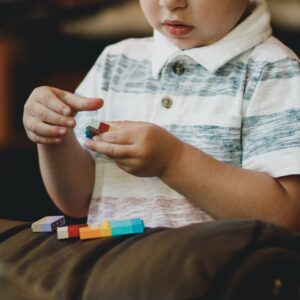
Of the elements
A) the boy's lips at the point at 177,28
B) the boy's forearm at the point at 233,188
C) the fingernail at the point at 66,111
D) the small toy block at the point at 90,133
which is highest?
the boy's lips at the point at 177,28

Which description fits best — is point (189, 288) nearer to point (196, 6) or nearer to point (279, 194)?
point (279, 194)

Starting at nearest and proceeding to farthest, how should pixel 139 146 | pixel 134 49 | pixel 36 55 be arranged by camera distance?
pixel 139 146 < pixel 134 49 < pixel 36 55

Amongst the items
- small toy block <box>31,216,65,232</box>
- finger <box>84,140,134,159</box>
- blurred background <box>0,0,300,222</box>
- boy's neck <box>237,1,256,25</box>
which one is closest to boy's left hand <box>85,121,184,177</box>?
finger <box>84,140,134,159</box>

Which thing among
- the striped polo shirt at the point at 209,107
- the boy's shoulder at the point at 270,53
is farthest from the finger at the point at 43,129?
the boy's shoulder at the point at 270,53

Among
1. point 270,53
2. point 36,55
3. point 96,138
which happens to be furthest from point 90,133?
point 36,55

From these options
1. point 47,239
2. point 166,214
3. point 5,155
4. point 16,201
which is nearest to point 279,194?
point 166,214

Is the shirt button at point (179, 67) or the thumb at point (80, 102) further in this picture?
the shirt button at point (179, 67)

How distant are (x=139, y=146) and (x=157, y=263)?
0.79 ft

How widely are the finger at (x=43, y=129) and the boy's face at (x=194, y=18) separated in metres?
0.18

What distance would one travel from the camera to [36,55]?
50.0 inches

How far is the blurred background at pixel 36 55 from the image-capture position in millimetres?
1113

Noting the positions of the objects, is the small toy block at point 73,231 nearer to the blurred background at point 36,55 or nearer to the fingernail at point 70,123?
the fingernail at point 70,123

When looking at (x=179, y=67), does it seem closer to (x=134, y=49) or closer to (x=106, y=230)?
(x=134, y=49)

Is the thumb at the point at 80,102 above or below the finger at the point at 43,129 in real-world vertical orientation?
above
